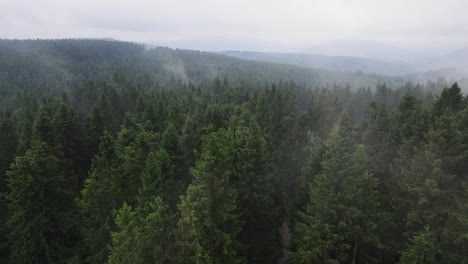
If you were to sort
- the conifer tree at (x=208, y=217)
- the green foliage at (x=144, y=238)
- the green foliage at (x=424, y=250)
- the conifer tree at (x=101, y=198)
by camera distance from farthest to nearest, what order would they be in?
the conifer tree at (x=101, y=198) → the conifer tree at (x=208, y=217) → the green foliage at (x=144, y=238) → the green foliage at (x=424, y=250)

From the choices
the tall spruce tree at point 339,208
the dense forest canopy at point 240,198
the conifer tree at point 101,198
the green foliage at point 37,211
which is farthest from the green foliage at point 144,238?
the green foliage at point 37,211

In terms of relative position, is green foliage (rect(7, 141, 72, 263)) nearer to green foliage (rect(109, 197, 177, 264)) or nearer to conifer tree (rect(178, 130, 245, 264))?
green foliage (rect(109, 197, 177, 264))

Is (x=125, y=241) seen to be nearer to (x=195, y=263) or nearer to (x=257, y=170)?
(x=195, y=263)

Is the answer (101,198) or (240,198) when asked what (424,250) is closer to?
(240,198)

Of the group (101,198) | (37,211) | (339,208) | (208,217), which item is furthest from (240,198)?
(37,211)

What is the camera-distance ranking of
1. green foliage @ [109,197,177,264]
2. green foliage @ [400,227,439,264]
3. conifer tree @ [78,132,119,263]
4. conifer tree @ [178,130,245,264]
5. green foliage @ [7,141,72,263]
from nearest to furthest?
green foliage @ [400,227,439,264], green foliage @ [109,197,177,264], conifer tree @ [178,130,245,264], conifer tree @ [78,132,119,263], green foliage @ [7,141,72,263]

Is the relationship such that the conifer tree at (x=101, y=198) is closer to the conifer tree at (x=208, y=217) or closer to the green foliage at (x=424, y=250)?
the conifer tree at (x=208, y=217)

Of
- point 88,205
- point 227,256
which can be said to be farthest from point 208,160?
point 88,205

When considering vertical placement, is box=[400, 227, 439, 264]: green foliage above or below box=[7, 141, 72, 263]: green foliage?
above

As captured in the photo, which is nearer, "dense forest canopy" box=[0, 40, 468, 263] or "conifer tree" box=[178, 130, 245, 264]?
"conifer tree" box=[178, 130, 245, 264]

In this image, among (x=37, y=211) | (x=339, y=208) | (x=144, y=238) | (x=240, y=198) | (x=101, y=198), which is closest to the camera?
(x=144, y=238)

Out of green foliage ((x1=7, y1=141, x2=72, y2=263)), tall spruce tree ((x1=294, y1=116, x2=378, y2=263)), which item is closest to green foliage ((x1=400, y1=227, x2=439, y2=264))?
tall spruce tree ((x1=294, y1=116, x2=378, y2=263))
